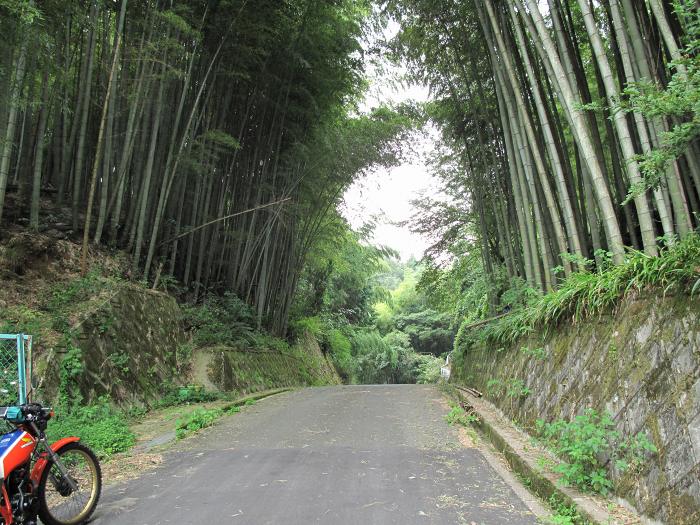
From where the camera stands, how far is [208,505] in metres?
2.77

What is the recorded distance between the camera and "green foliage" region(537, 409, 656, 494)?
8.13 ft

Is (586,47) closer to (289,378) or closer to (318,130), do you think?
(318,130)

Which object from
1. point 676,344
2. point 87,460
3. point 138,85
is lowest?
point 87,460

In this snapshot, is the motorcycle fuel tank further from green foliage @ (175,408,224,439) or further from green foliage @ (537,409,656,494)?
green foliage @ (537,409,656,494)

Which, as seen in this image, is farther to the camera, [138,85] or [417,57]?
[417,57]

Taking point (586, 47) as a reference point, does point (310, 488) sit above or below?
below

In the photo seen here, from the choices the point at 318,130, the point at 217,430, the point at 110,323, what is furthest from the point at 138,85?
the point at 217,430

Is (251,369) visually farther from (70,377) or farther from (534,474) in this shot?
(534,474)

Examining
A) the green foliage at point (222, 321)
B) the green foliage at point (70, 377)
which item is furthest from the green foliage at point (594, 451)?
the green foliage at point (222, 321)

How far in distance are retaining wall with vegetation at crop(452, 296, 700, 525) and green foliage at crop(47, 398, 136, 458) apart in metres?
3.59

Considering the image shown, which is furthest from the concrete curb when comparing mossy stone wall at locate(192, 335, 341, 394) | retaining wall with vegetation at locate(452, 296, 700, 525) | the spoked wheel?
mossy stone wall at locate(192, 335, 341, 394)

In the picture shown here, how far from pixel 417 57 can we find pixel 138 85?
4304 mm

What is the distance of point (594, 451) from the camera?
8.54 ft

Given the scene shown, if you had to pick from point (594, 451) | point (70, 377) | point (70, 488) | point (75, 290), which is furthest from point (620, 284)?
point (75, 290)
